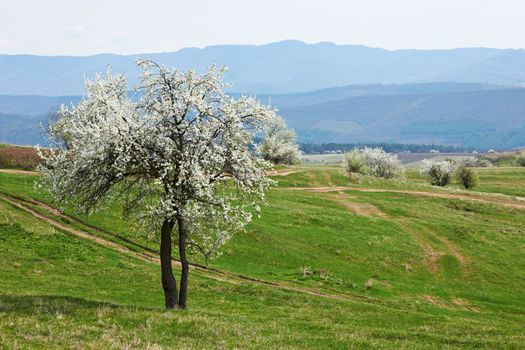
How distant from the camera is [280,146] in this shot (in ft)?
415

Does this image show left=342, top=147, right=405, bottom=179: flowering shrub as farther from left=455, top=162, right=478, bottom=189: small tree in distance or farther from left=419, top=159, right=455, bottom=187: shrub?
left=455, top=162, right=478, bottom=189: small tree in distance

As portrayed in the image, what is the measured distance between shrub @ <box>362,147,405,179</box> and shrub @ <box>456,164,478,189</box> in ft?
54.0

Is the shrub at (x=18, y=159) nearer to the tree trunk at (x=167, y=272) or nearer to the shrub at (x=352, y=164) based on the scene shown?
the tree trunk at (x=167, y=272)

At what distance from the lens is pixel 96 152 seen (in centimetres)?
2481

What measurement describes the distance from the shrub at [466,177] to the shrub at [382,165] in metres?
16.4

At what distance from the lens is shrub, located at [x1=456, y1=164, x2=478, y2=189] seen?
112750mm

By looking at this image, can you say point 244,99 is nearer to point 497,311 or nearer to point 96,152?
point 96,152

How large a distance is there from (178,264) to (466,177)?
83918mm

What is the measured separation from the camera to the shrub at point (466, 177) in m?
113

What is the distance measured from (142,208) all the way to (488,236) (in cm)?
4585


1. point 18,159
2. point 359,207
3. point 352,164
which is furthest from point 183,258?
point 352,164

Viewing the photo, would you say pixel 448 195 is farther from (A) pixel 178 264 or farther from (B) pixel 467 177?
(A) pixel 178 264

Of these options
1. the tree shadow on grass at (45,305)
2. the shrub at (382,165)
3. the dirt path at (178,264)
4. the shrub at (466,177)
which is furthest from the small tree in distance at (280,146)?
the tree shadow on grass at (45,305)

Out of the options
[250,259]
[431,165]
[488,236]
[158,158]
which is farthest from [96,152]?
[431,165]
